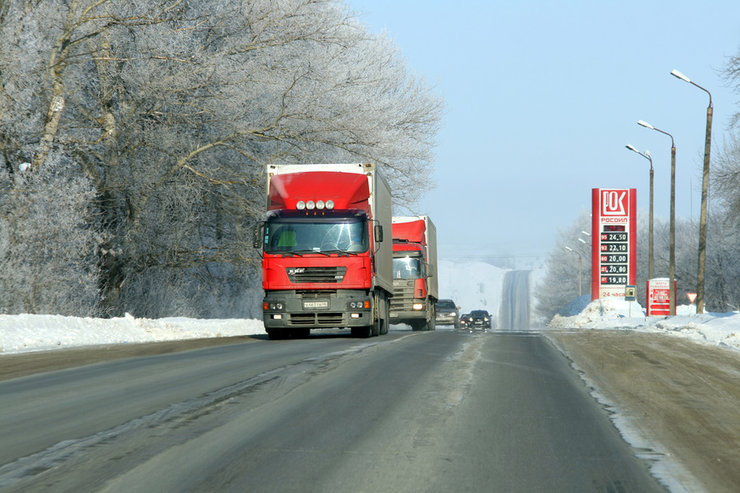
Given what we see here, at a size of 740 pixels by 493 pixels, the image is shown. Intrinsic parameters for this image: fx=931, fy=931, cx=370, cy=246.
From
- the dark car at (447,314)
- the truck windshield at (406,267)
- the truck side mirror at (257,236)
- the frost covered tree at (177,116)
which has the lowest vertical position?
the dark car at (447,314)

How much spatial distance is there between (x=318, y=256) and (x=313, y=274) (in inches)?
16.8

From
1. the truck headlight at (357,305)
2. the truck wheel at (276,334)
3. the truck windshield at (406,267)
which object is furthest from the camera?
the truck windshield at (406,267)

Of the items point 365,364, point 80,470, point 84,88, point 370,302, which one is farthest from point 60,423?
point 84,88

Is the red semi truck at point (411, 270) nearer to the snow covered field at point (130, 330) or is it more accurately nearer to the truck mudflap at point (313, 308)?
the snow covered field at point (130, 330)

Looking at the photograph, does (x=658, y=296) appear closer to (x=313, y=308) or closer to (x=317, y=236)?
(x=313, y=308)

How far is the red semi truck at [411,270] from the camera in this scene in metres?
33.8

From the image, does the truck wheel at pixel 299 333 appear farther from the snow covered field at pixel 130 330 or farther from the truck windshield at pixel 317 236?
the truck windshield at pixel 317 236

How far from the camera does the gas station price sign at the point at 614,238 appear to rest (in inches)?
2315

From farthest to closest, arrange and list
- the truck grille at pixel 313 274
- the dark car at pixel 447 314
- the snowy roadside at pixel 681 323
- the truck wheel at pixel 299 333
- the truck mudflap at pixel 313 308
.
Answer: the dark car at pixel 447 314
the truck wheel at pixel 299 333
the snowy roadside at pixel 681 323
the truck mudflap at pixel 313 308
the truck grille at pixel 313 274

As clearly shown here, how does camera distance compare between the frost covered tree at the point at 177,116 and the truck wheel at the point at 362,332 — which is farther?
the frost covered tree at the point at 177,116

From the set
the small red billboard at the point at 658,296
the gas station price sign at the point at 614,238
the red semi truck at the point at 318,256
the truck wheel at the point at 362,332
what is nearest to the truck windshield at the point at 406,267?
the truck wheel at the point at 362,332

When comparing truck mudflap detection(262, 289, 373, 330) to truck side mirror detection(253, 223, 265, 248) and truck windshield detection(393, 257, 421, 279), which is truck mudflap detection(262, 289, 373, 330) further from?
truck windshield detection(393, 257, 421, 279)

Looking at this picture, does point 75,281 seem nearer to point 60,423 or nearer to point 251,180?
point 251,180

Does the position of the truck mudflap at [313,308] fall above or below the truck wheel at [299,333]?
above
